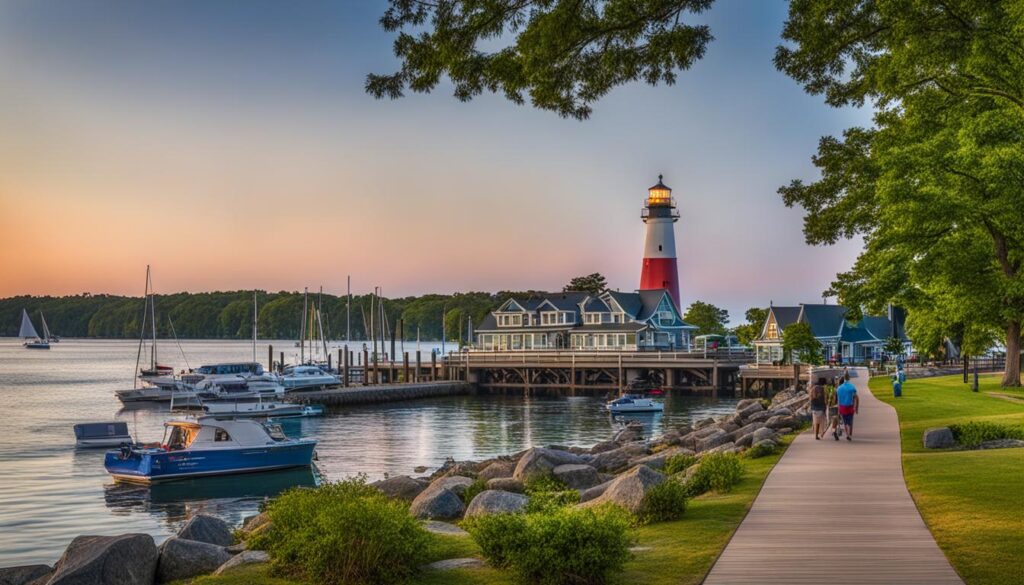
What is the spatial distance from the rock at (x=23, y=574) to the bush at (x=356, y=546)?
4780mm

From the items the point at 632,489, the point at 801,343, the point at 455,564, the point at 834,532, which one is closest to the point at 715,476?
the point at 632,489

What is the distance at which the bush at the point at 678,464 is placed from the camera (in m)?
21.6

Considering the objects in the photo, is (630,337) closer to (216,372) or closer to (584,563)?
(216,372)

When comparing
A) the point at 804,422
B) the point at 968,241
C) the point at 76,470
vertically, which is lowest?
the point at 76,470

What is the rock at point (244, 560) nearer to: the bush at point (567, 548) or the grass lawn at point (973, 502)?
the bush at point (567, 548)

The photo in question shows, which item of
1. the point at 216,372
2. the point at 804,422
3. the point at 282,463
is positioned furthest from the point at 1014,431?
the point at 216,372

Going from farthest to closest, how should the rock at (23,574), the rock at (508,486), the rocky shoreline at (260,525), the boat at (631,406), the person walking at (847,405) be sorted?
the boat at (631,406) → the person walking at (847,405) → the rock at (508,486) → the rock at (23,574) → the rocky shoreline at (260,525)

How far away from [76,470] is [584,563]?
105 ft

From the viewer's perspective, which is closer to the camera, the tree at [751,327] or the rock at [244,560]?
the rock at [244,560]

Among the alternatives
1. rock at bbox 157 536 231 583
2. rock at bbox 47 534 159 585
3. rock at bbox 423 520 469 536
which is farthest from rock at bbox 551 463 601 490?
rock at bbox 47 534 159 585

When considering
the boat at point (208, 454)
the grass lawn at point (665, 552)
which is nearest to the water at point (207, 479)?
the boat at point (208, 454)

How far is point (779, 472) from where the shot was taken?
18234mm

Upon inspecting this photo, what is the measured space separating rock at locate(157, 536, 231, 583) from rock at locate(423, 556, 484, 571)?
3.79 metres

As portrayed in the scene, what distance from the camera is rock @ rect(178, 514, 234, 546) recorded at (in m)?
15.8
